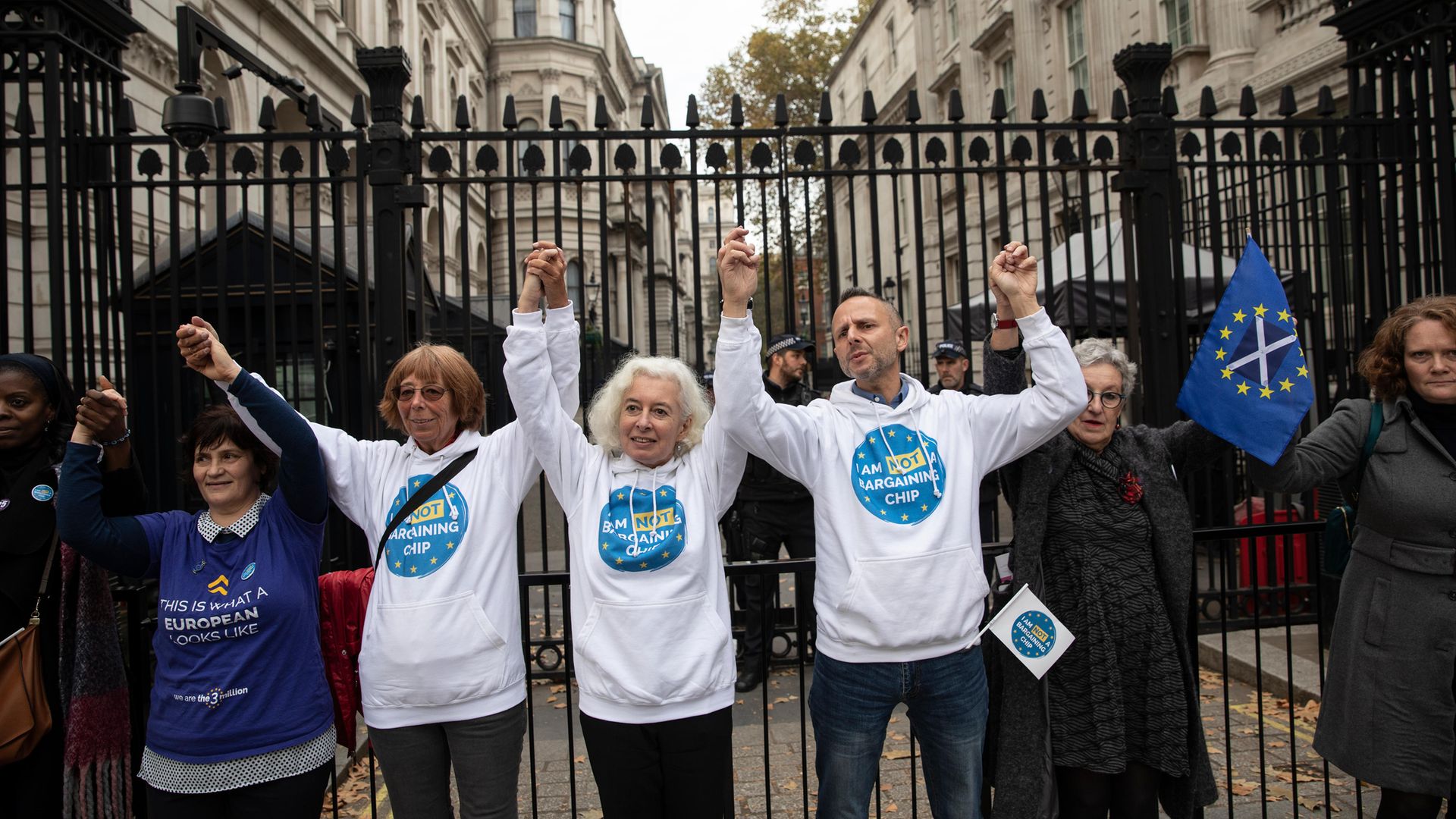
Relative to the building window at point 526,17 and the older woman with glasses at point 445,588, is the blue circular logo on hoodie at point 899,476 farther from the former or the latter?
the building window at point 526,17

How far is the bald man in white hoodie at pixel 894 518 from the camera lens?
2.58 metres

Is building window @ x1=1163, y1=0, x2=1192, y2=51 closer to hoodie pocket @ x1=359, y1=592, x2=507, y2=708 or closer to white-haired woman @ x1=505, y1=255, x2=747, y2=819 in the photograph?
white-haired woman @ x1=505, y1=255, x2=747, y2=819

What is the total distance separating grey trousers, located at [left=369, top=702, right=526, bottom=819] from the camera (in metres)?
2.62

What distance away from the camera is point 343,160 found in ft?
14.1

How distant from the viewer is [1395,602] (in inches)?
112

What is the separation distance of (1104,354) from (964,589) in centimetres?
89

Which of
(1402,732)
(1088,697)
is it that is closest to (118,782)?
(1088,697)

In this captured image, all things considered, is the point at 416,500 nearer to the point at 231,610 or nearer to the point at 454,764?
the point at 231,610

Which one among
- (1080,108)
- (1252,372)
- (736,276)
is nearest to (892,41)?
(1080,108)

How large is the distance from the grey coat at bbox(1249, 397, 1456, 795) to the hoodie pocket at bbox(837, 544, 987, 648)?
1086 millimetres

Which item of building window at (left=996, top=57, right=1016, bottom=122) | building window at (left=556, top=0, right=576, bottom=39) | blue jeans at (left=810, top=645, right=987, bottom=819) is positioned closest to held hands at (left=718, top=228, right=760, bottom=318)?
blue jeans at (left=810, top=645, right=987, bottom=819)

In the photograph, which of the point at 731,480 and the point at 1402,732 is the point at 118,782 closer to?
the point at 731,480

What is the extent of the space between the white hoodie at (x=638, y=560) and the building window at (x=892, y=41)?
2968 centimetres

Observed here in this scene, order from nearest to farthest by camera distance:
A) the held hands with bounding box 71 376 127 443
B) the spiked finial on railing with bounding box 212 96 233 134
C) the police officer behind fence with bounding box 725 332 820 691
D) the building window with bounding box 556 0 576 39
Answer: the held hands with bounding box 71 376 127 443
the spiked finial on railing with bounding box 212 96 233 134
the police officer behind fence with bounding box 725 332 820 691
the building window with bounding box 556 0 576 39
